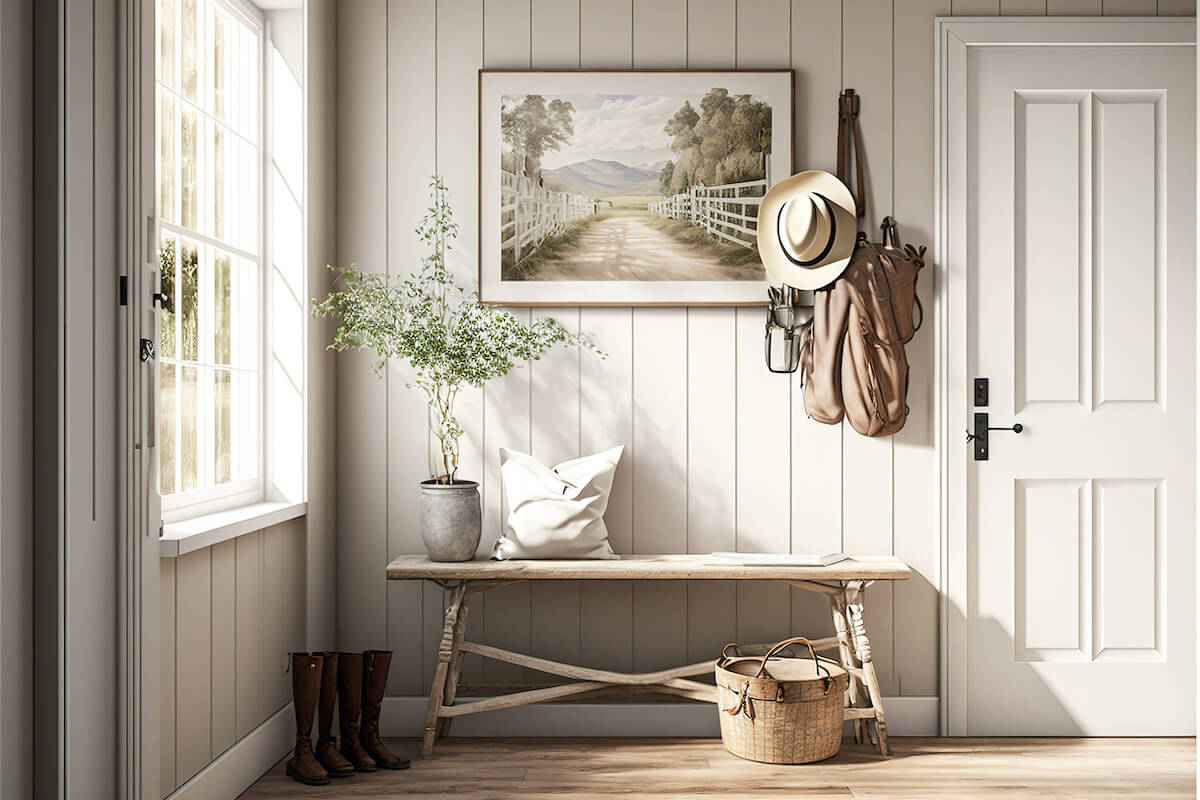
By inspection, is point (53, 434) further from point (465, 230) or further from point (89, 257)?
point (465, 230)

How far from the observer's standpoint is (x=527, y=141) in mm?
3045

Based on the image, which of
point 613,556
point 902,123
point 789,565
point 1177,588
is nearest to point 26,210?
point 613,556

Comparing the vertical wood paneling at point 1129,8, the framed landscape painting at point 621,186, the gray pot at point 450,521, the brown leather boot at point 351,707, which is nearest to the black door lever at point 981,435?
the framed landscape painting at point 621,186

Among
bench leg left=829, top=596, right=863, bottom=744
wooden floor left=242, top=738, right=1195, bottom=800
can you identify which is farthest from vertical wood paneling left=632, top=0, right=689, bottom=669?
bench leg left=829, top=596, right=863, bottom=744

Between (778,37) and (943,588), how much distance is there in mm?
1795

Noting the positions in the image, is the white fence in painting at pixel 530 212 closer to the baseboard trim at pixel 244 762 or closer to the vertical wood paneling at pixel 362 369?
the vertical wood paneling at pixel 362 369

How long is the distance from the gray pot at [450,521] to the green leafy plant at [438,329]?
83 mm

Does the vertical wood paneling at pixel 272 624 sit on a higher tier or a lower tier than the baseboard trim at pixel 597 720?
higher

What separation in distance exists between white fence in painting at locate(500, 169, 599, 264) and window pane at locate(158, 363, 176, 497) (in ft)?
3.64

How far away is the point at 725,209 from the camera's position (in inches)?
119

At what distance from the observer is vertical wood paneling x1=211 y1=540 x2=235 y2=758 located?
7.66ft

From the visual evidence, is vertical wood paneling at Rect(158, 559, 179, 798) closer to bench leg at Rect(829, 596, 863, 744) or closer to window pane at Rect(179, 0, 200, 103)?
window pane at Rect(179, 0, 200, 103)

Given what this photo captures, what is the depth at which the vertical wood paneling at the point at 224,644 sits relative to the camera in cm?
234

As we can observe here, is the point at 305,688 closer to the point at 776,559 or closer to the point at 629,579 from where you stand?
the point at 629,579
